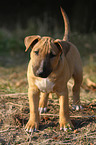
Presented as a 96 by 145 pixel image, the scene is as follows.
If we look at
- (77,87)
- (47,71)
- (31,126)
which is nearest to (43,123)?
(31,126)

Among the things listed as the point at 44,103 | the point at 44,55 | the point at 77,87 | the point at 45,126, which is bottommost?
the point at 45,126

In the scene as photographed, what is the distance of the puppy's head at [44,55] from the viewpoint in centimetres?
290

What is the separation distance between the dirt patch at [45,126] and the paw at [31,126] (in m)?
0.07

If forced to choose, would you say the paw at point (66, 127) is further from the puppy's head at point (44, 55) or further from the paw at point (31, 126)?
the puppy's head at point (44, 55)

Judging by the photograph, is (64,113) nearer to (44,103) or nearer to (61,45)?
(44,103)

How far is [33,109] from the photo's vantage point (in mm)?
Result: 3480

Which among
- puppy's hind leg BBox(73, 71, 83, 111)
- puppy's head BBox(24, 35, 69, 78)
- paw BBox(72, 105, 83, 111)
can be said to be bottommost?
paw BBox(72, 105, 83, 111)

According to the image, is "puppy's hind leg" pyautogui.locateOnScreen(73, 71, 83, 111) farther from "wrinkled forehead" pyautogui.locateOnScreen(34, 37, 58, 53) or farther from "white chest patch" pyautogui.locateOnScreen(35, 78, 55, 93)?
"wrinkled forehead" pyautogui.locateOnScreen(34, 37, 58, 53)

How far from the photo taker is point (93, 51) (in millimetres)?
9766

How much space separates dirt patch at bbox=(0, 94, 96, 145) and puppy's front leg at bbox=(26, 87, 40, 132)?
105 millimetres

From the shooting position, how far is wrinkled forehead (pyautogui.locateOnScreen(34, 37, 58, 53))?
2.99 m

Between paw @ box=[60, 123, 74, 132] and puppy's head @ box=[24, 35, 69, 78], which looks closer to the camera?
puppy's head @ box=[24, 35, 69, 78]

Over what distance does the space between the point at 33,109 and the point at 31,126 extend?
0.29m

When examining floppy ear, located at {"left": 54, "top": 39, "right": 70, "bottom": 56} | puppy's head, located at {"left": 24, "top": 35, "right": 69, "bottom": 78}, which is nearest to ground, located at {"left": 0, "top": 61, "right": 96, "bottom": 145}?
puppy's head, located at {"left": 24, "top": 35, "right": 69, "bottom": 78}
